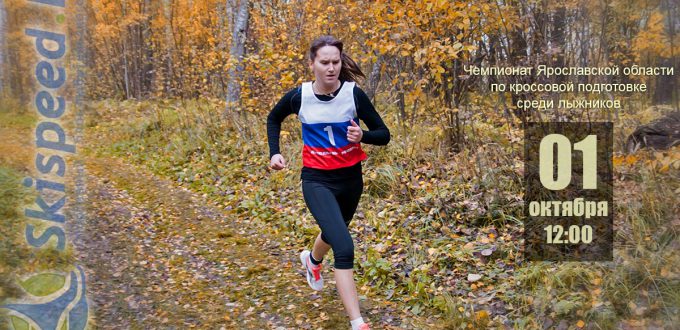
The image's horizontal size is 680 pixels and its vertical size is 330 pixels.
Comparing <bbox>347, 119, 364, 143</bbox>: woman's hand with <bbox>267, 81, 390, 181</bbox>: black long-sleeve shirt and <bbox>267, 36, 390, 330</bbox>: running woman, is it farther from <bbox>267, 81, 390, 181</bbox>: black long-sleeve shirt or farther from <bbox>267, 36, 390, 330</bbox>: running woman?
<bbox>267, 81, 390, 181</bbox>: black long-sleeve shirt

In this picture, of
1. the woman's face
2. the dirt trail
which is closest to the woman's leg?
the dirt trail

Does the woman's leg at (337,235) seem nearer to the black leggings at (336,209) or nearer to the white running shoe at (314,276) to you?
→ the black leggings at (336,209)

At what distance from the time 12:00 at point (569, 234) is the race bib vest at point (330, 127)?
76.6 inches

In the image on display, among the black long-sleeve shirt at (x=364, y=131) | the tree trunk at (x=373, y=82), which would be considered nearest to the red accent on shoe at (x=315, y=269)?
the black long-sleeve shirt at (x=364, y=131)

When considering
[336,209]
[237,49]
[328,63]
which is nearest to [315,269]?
[336,209]

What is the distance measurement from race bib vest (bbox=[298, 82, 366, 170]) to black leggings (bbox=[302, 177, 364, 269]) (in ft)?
0.50

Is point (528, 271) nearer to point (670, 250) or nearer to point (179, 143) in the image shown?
point (670, 250)

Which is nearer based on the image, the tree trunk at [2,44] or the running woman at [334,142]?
the running woman at [334,142]

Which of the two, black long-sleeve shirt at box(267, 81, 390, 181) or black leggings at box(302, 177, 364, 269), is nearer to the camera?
black leggings at box(302, 177, 364, 269)

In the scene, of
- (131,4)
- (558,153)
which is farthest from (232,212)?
(131,4)

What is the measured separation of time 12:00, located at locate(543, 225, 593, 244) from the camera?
4359 millimetres

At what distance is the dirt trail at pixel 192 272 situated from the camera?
425 centimetres

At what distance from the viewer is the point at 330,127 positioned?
3.76m

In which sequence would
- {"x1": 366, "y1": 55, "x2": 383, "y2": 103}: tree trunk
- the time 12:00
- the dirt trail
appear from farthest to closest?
{"x1": 366, "y1": 55, "x2": 383, "y2": 103}: tree trunk → the time 12:00 → the dirt trail
